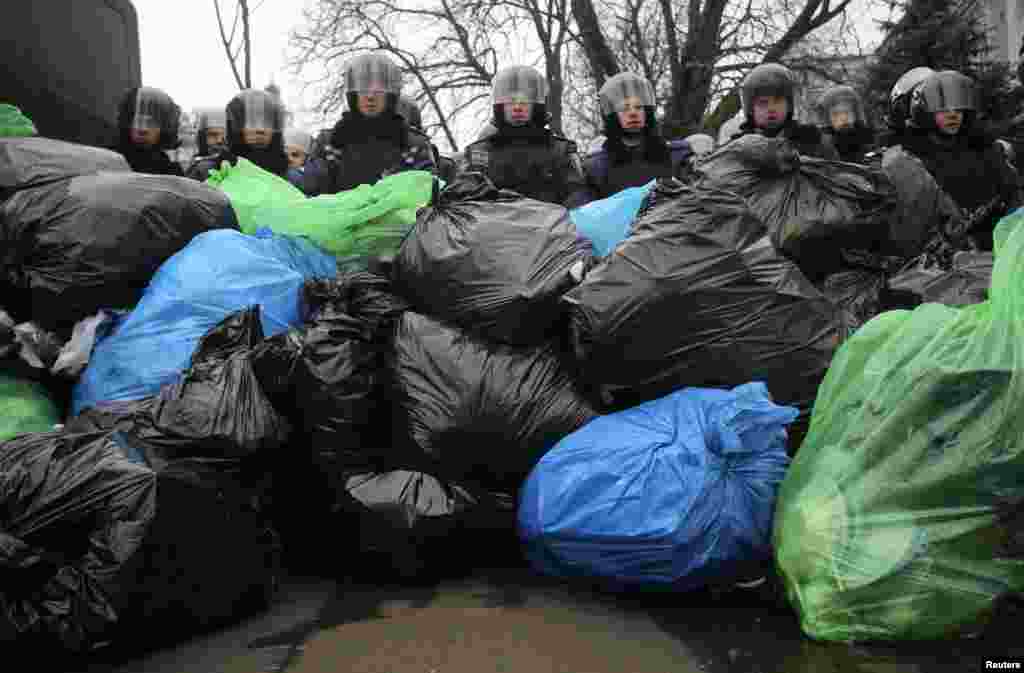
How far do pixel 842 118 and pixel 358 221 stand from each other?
466 centimetres

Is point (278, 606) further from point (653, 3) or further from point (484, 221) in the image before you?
point (653, 3)

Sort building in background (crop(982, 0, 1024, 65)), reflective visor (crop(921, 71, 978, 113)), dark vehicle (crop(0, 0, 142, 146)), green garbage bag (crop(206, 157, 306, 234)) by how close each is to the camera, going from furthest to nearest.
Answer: building in background (crop(982, 0, 1024, 65)) → reflective visor (crop(921, 71, 978, 113)) → dark vehicle (crop(0, 0, 142, 146)) → green garbage bag (crop(206, 157, 306, 234))

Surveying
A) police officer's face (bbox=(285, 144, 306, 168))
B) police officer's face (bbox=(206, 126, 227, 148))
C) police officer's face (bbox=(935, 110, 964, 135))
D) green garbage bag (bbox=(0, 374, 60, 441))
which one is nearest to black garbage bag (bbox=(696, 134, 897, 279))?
green garbage bag (bbox=(0, 374, 60, 441))

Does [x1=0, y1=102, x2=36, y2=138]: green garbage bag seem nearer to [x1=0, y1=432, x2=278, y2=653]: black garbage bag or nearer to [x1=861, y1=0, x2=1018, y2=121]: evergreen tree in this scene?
[x1=0, y1=432, x2=278, y2=653]: black garbage bag

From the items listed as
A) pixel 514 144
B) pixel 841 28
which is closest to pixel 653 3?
pixel 841 28

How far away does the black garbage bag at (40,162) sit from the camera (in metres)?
3.08

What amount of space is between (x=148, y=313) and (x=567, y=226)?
127 centimetres

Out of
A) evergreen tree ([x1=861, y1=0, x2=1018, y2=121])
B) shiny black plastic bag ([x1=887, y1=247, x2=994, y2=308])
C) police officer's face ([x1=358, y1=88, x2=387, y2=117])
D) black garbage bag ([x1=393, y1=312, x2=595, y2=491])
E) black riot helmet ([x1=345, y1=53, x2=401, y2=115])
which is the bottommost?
black garbage bag ([x1=393, y1=312, x2=595, y2=491])

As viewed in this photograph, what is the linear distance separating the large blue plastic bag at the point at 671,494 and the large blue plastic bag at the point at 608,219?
2.84 ft

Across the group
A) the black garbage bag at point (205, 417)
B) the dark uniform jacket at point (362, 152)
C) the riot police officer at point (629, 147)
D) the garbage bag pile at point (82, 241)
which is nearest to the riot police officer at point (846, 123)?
the riot police officer at point (629, 147)

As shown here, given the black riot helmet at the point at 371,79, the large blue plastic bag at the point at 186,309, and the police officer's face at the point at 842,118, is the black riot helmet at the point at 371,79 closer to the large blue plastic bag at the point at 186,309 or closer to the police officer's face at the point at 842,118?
the large blue plastic bag at the point at 186,309

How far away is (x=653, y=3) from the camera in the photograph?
16766 mm

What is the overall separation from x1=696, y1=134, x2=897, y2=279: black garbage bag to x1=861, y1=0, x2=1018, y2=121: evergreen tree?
776cm

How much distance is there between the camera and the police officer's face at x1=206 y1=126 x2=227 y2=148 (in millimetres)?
6418
